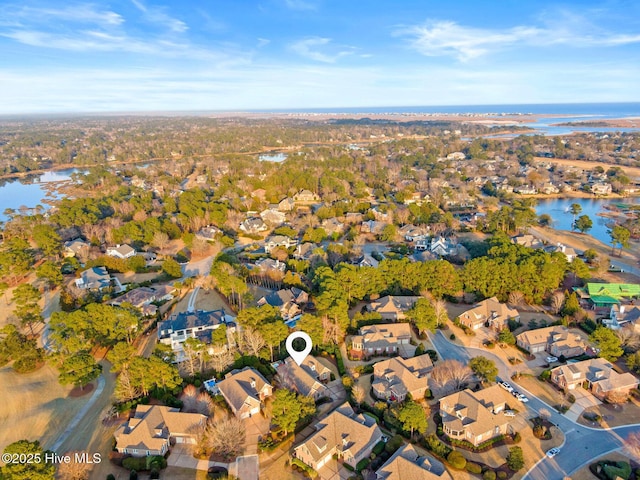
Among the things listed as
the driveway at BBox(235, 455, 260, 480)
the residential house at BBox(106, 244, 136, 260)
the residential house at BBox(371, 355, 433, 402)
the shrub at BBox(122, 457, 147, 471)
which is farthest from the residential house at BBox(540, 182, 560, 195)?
the shrub at BBox(122, 457, 147, 471)

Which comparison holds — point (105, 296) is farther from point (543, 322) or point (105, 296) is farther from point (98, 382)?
point (543, 322)

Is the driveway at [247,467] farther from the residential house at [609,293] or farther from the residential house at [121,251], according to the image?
the residential house at [121,251]

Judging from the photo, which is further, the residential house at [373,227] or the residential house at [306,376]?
the residential house at [373,227]

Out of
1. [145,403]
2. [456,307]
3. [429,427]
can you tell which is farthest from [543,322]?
[145,403]

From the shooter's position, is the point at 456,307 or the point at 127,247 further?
the point at 127,247

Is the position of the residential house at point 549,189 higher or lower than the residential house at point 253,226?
higher

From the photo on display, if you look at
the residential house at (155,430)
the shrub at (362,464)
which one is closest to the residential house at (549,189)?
the shrub at (362,464)

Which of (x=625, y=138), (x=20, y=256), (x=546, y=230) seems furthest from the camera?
(x=625, y=138)

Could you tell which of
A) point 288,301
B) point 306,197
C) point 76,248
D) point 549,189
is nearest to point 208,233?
point 76,248
